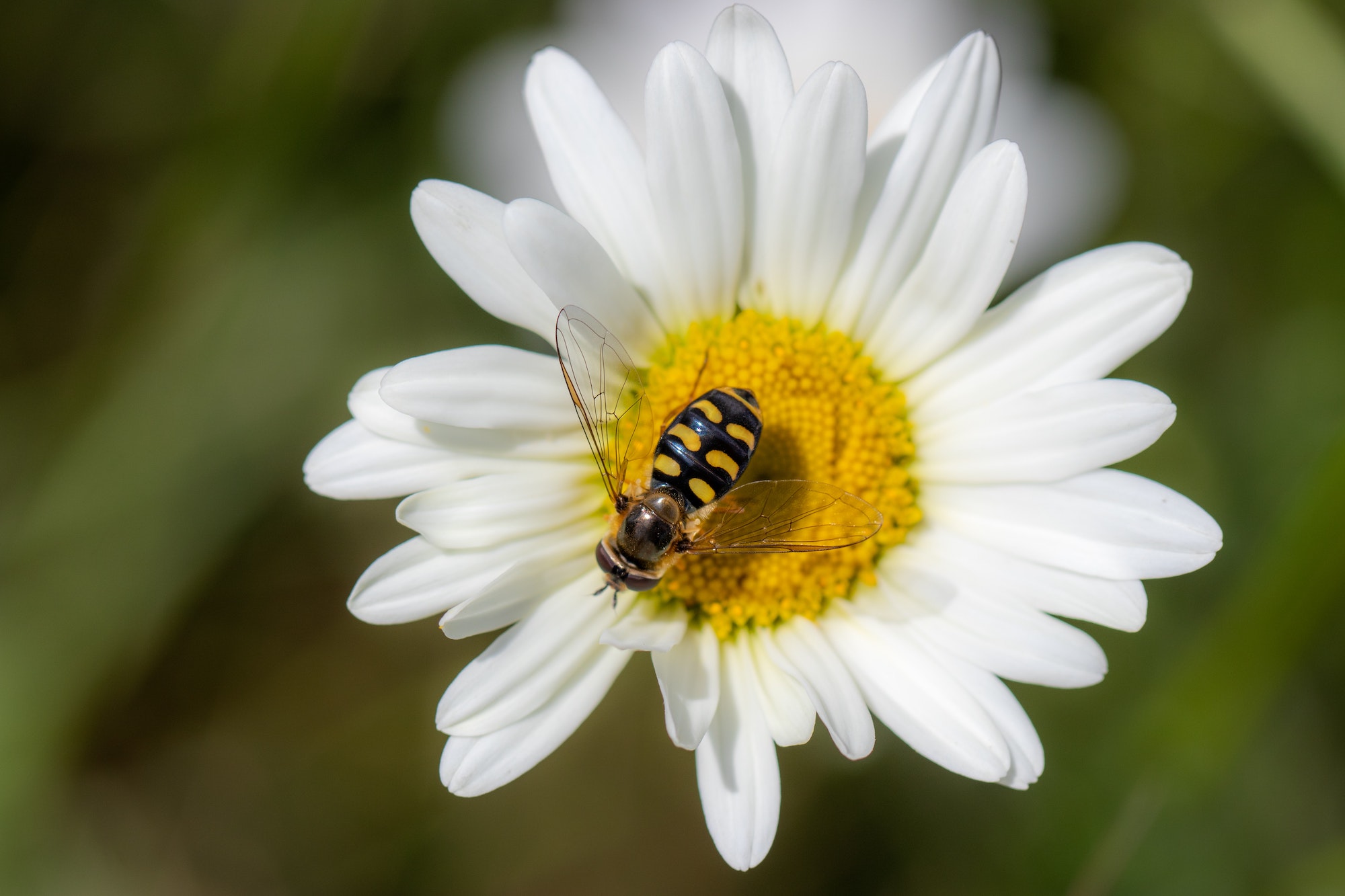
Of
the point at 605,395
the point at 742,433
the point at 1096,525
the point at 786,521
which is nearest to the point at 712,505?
the point at 786,521

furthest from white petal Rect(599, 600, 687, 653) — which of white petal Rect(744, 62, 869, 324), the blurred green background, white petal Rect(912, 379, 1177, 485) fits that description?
the blurred green background

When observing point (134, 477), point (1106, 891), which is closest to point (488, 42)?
point (134, 477)

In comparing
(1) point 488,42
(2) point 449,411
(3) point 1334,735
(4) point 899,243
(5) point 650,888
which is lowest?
(5) point 650,888

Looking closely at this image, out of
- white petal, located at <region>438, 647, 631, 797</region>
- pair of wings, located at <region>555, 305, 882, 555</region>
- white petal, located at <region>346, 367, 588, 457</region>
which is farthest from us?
pair of wings, located at <region>555, 305, 882, 555</region>

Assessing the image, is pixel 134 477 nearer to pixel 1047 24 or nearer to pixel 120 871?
pixel 120 871

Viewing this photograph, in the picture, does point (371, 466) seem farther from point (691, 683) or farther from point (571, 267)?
point (691, 683)

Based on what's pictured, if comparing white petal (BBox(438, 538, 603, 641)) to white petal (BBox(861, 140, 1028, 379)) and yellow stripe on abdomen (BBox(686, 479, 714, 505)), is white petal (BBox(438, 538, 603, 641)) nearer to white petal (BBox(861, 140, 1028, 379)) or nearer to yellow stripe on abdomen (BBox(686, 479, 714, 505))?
yellow stripe on abdomen (BBox(686, 479, 714, 505))

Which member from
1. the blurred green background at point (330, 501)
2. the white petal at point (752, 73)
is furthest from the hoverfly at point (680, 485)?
the blurred green background at point (330, 501)
